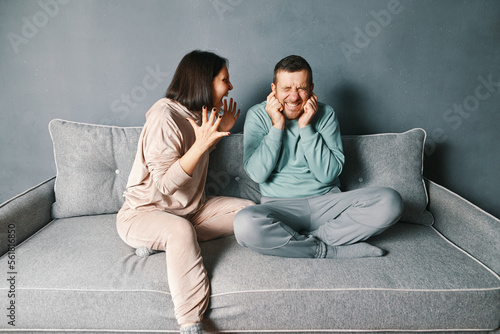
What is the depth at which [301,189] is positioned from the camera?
1706mm

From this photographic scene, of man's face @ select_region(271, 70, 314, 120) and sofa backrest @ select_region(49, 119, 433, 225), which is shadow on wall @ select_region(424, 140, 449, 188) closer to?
sofa backrest @ select_region(49, 119, 433, 225)

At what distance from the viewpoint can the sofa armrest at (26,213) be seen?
1.47 m

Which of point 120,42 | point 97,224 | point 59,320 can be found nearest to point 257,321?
point 59,320

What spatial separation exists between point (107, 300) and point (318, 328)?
2.39ft

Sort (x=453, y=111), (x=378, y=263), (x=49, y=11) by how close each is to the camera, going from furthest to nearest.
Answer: (x=453, y=111) → (x=49, y=11) → (x=378, y=263)

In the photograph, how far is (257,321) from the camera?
4.04ft

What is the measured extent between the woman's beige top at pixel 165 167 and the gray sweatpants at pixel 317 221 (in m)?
0.28

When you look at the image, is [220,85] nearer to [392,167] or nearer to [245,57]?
[245,57]

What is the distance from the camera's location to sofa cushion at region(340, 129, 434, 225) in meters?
1.74

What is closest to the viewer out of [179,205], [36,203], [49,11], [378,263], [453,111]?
[378,263]

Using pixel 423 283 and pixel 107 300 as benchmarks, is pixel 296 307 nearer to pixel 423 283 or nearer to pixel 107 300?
pixel 423 283

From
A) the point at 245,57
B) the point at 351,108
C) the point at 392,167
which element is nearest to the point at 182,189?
the point at 245,57

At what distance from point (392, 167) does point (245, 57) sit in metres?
1.00

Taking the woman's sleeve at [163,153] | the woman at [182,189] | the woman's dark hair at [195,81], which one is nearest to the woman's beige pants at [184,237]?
the woman at [182,189]
